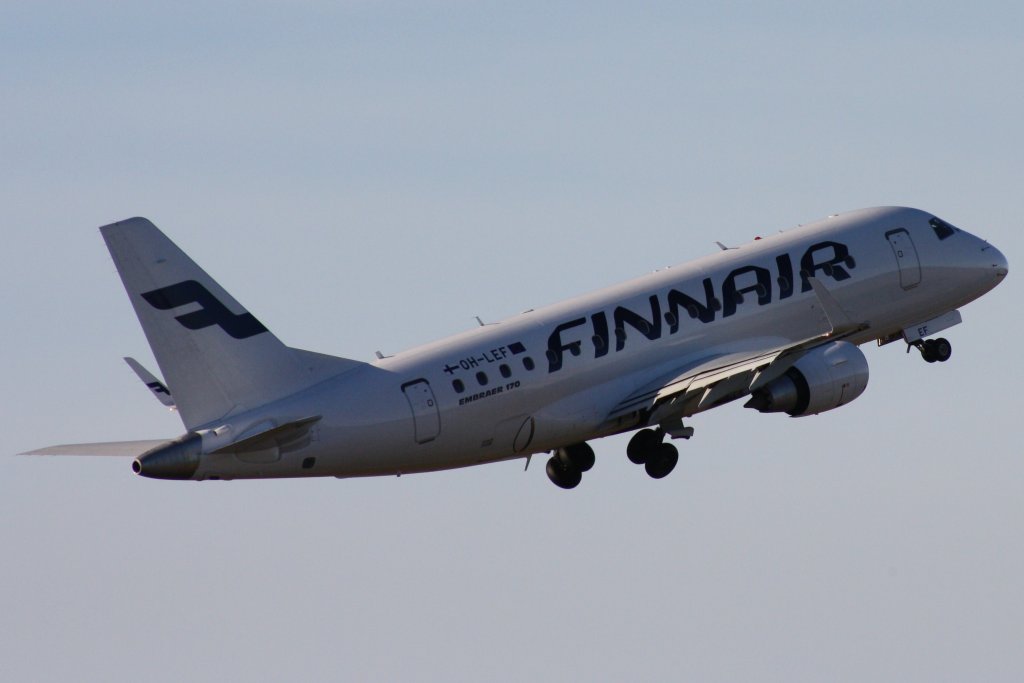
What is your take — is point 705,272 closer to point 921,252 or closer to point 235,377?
point 921,252

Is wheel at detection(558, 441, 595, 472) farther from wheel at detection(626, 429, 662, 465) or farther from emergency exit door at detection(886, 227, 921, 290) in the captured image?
emergency exit door at detection(886, 227, 921, 290)

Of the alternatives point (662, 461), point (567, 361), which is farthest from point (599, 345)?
point (662, 461)

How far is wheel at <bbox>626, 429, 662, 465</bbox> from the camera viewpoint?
62125mm

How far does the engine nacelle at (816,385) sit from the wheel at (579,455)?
6.10 m

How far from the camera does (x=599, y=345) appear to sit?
60.4 meters

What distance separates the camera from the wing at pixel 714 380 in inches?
2344

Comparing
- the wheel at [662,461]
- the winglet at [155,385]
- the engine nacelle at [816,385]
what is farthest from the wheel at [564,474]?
the winglet at [155,385]

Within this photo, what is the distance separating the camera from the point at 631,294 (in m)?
61.6

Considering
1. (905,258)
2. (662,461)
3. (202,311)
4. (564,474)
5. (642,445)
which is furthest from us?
(905,258)

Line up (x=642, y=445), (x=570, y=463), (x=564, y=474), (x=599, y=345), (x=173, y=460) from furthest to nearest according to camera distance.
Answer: (x=564, y=474) → (x=570, y=463) → (x=642, y=445) → (x=599, y=345) → (x=173, y=460)

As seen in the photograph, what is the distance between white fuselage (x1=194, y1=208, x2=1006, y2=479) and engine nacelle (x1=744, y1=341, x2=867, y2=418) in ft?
8.65

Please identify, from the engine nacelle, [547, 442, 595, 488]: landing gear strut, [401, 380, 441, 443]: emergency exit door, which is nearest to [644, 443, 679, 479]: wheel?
the engine nacelle

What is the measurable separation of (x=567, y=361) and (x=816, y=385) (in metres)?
6.42

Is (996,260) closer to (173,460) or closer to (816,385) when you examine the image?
(816,385)
